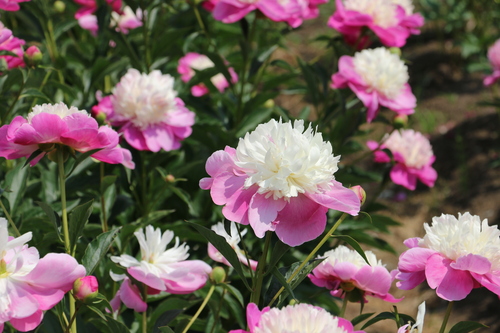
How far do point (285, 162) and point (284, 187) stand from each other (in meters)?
0.03

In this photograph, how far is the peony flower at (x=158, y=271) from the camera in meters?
0.95

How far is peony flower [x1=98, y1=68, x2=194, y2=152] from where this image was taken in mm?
1333

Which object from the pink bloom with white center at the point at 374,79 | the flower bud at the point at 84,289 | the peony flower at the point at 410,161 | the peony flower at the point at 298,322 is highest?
the peony flower at the point at 298,322

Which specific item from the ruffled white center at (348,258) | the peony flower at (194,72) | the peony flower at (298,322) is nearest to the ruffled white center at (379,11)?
the peony flower at (194,72)

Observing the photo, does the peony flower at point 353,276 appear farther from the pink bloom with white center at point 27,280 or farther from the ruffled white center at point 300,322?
the pink bloom with white center at point 27,280

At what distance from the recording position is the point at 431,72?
375 centimetres

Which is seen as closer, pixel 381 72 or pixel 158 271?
pixel 158 271

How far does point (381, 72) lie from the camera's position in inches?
60.2

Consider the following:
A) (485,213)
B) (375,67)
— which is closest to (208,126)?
(375,67)

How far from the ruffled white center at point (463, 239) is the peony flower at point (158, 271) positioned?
0.37 meters

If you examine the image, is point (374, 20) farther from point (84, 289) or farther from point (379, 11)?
point (84, 289)

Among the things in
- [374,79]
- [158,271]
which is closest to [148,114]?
[158,271]

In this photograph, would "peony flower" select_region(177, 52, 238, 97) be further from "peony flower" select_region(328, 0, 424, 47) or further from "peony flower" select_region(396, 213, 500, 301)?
"peony flower" select_region(396, 213, 500, 301)

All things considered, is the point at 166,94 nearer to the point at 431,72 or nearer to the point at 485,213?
the point at 485,213
